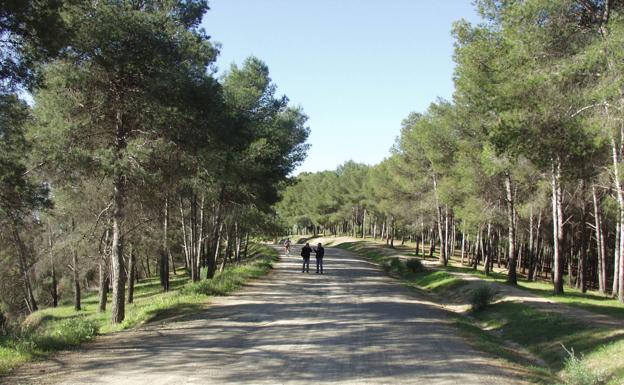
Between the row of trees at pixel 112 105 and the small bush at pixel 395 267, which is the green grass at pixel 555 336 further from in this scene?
the small bush at pixel 395 267

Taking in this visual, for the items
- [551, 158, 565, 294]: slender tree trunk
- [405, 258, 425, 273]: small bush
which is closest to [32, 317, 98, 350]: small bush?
[551, 158, 565, 294]: slender tree trunk

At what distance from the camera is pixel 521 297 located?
20062 millimetres

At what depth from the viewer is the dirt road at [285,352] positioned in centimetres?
827

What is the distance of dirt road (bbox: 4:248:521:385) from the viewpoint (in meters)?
8.27

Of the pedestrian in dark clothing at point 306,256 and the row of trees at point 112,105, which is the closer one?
the row of trees at point 112,105

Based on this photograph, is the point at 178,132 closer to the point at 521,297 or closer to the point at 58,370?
the point at 58,370

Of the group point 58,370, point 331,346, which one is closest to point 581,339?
point 331,346

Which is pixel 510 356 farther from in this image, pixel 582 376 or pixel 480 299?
pixel 480 299

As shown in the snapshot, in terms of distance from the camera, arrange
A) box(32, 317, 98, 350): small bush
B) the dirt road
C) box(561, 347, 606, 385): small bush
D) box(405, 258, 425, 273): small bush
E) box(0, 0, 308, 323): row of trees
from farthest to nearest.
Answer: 1. box(405, 258, 425, 273): small bush
2. box(0, 0, 308, 323): row of trees
3. box(32, 317, 98, 350): small bush
4. box(561, 347, 606, 385): small bush
5. the dirt road

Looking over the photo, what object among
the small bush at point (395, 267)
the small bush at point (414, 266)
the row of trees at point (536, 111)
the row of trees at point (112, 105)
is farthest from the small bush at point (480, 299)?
the small bush at point (395, 267)

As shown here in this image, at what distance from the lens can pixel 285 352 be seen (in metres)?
10.1

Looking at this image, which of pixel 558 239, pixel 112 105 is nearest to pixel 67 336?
pixel 112 105

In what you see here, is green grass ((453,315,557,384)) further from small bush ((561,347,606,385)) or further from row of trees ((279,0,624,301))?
row of trees ((279,0,624,301))

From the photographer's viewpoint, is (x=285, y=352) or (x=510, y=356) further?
(x=510, y=356)
